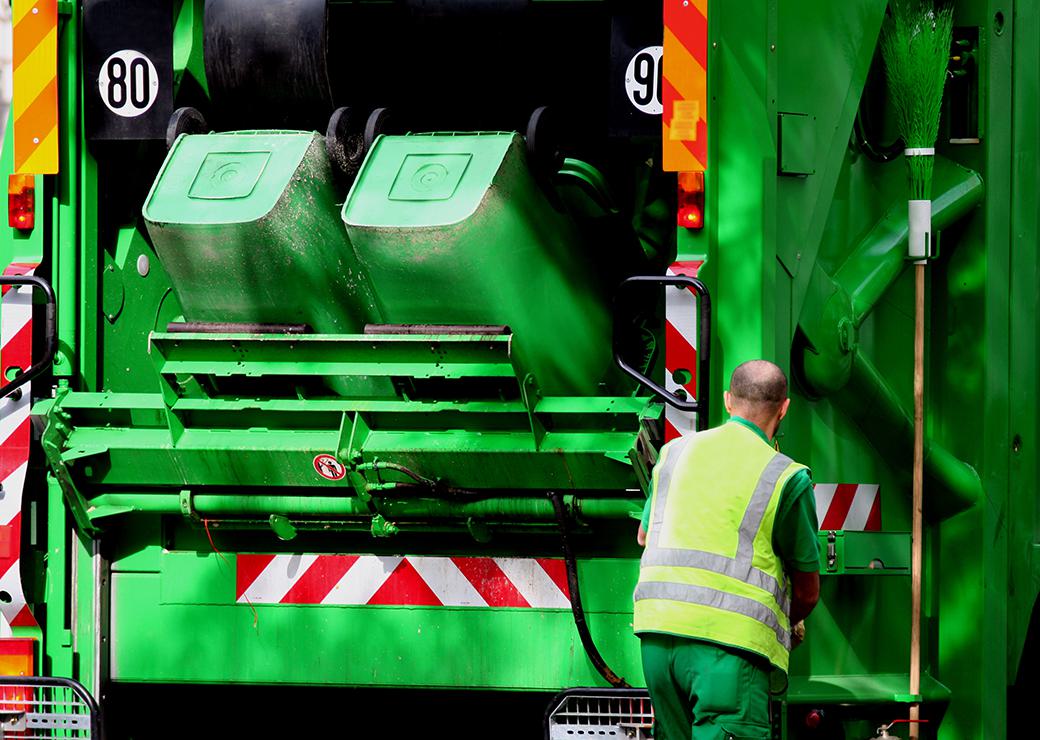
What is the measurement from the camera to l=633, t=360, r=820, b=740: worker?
3869 millimetres

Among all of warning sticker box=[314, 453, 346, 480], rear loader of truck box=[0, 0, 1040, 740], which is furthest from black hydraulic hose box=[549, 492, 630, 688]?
warning sticker box=[314, 453, 346, 480]

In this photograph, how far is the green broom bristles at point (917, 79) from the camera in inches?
193

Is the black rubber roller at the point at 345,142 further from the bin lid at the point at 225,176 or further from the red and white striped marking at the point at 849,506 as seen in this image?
the red and white striped marking at the point at 849,506

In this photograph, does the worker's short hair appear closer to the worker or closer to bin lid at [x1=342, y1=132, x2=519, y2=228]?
the worker

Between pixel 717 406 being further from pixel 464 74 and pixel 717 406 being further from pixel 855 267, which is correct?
pixel 464 74

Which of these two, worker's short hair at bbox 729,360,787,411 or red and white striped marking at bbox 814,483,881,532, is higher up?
worker's short hair at bbox 729,360,787,411

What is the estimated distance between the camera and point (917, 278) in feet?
16.4

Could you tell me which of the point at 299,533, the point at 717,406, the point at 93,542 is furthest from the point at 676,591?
the point at 93,542

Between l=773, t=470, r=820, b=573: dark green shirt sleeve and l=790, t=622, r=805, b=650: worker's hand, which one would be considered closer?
l=773, t=470, r=820, b=573: dark green shirt sleeve

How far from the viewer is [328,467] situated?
4.61 metres

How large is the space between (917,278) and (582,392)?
3.13 feet

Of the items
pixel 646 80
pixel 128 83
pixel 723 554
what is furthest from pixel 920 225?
pixel 128 83

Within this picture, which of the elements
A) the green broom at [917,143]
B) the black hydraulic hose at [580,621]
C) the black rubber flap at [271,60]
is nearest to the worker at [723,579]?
the black hydraulic hose at [580,621]

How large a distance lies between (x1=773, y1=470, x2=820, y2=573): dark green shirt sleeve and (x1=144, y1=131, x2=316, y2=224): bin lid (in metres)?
1.47
